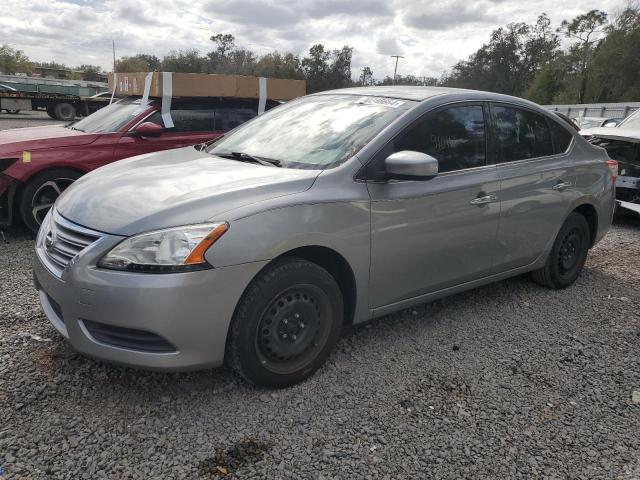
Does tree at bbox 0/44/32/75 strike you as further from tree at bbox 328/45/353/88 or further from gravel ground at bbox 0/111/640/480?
gravel ground at bbox 0/111/640/480

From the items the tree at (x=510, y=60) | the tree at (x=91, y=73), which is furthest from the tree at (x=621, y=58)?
the tree at (x=91, y=73)

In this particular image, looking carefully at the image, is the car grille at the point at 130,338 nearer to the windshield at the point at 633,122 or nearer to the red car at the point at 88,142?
the red car at the point at 88,142

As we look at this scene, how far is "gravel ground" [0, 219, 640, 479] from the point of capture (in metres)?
2.34

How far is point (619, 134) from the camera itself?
24.0 feet

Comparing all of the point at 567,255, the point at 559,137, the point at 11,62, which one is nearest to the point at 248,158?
the point at 559,137

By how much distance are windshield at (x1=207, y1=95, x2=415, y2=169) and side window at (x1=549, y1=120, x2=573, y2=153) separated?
1644 millimetres

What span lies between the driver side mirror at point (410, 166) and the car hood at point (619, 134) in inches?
217

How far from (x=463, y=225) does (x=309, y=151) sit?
118 centimetres

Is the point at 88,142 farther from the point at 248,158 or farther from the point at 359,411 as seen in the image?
the point at 359,411

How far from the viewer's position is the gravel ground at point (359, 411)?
234 centimetres

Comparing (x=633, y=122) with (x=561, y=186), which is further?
(x=633, y=122)

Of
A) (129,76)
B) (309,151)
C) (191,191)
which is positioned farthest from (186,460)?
(129,76)

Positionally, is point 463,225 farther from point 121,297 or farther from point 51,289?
point 51,289

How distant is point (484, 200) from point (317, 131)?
4.16ft
